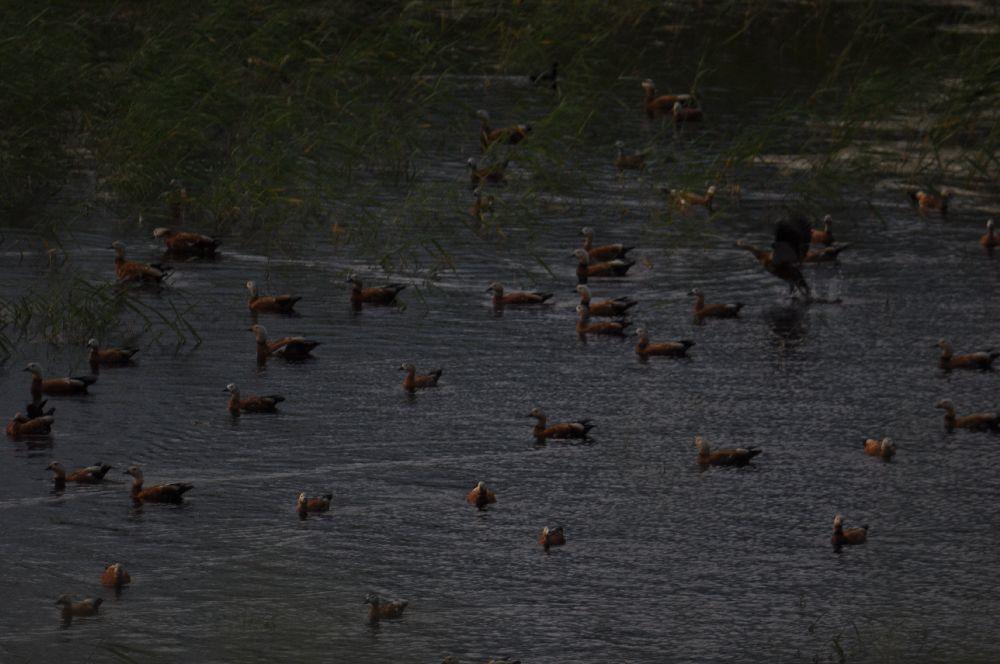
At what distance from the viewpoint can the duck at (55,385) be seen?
78.6 ft

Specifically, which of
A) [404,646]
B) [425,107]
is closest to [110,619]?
[404,646]

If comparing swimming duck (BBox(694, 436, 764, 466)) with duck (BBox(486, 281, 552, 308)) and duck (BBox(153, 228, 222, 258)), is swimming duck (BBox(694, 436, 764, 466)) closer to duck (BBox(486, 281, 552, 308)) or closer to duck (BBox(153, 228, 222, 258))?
→ duck (BBox(486, 281, 552, 308))

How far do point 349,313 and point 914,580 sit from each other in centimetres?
1188

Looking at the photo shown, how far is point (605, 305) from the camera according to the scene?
27.7 meters

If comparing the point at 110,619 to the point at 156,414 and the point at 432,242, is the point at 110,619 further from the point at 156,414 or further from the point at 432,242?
the point at 432,242

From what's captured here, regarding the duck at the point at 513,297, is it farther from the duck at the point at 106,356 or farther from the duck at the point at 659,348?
the duck at the point at 106,356

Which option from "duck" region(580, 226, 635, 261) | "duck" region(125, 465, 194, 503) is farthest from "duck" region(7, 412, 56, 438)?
"duck" region(580, 226, 635, 261)

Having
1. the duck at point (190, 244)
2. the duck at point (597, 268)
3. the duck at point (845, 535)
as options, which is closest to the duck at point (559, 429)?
the duck at point (845, 535)

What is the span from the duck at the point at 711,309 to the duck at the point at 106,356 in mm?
8226

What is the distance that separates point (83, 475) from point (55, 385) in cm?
342

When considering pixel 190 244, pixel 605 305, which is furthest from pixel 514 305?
pixel 190 244

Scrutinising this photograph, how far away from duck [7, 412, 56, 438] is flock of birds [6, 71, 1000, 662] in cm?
1

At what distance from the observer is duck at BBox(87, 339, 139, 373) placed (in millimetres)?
25109

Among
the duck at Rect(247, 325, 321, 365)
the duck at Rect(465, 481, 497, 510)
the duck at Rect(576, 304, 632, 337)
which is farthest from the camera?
the duck at Rect(576, 304, 632, 337)
